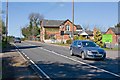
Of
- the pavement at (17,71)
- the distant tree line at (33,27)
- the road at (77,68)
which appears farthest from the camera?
the distant tree line at (33,27)

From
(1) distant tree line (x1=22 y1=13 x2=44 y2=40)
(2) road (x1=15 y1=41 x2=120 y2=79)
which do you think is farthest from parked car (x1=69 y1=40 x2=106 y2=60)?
(1) distant tree line (x1=22 y1=13 x2=44 y2=40)

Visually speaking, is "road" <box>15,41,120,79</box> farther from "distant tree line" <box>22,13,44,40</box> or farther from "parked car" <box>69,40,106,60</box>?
"distant tree line" <box>22,13,44,40</box>

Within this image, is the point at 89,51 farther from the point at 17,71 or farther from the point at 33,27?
the point at 33,27

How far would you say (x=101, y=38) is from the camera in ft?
152

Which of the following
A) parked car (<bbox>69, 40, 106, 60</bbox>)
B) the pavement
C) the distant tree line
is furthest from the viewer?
the distant tree line

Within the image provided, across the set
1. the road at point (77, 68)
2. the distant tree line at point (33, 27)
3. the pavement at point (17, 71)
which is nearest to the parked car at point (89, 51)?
the road at point (77, 68)

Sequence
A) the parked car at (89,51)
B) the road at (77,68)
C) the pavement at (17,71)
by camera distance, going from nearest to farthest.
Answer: the pavement at (17,71)
the road at (77,68)
the parked car at (89,51)

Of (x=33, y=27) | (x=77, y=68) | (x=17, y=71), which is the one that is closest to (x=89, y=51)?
(x=77, y=68)

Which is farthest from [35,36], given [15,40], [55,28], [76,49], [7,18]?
[76,49]

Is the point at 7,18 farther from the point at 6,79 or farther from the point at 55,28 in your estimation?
the point at 55,28

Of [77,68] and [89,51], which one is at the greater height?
[89,51]

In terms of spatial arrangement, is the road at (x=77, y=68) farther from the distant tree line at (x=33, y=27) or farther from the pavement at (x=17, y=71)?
the distant tree line at (x=33, y=27)

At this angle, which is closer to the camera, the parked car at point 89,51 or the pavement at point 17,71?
the pavement at point 17,71

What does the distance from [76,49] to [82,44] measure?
90 centimetres
